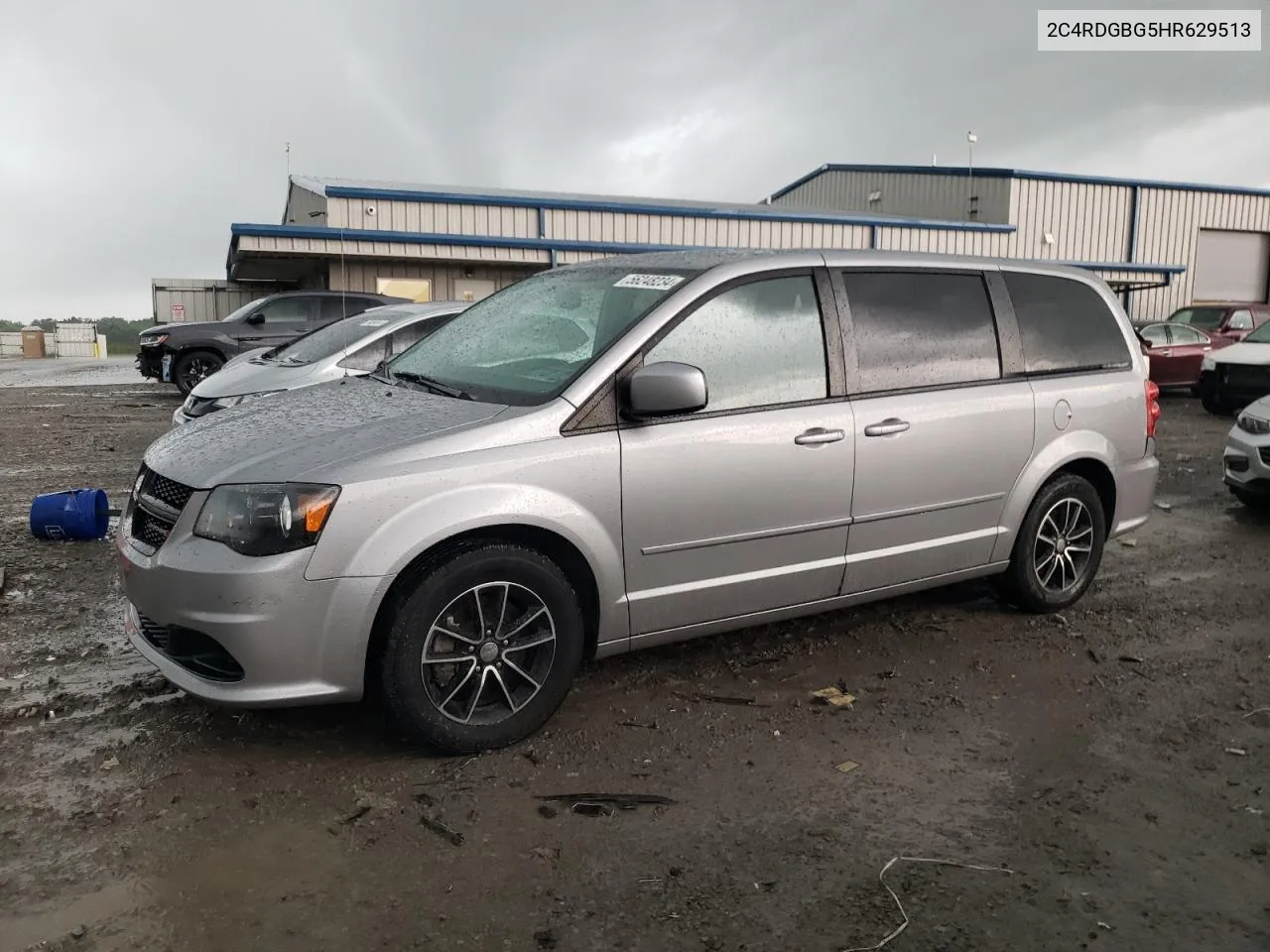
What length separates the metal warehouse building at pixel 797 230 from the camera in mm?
21281

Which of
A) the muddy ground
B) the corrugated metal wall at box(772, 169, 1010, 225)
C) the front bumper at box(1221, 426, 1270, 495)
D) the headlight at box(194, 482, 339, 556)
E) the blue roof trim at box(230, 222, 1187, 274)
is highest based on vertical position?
the corrugated metal wall at box(772, 169, 1010, 225)

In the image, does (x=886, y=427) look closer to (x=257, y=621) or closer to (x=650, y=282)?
(x=650, y=282)

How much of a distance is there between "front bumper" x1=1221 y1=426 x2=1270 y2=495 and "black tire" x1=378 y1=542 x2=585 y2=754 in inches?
255

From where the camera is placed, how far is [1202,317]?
20.2 m

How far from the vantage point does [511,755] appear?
144 inches

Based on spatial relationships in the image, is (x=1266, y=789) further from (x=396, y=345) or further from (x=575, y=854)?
(x=396, y=345)

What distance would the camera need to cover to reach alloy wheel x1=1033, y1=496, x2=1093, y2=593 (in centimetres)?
520

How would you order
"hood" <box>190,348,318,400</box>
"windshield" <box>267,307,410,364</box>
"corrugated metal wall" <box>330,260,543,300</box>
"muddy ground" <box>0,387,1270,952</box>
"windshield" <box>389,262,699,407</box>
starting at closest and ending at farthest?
"muddy ground" <box>0,387,1270,952</box> < "windshield" <box>389,262,699,407</box> < "hood" <box>190,348,318,400</box> < "windshield" <box>267,307,410,364</box> < "corrugated metal wall" <box>330,260,543,300</box>

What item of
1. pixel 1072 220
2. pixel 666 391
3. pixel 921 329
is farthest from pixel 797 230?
pixel 666 391

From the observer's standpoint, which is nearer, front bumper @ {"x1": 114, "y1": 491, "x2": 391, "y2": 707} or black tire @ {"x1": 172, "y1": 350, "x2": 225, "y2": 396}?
front bumper @ {"x1": 114, "y1": 491, "x2": 391, "y2": 707}

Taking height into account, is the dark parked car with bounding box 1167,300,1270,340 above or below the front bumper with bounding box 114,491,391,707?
above

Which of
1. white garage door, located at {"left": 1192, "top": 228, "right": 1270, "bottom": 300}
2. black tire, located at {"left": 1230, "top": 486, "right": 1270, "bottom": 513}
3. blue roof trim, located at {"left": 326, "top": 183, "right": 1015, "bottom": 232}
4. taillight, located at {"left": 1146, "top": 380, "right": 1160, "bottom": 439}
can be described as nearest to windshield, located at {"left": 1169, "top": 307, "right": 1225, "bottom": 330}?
blue roof trim, located at {"left": 326, "top": 183, "right": 1015, "bottom": 232}

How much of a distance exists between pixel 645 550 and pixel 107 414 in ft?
42.4

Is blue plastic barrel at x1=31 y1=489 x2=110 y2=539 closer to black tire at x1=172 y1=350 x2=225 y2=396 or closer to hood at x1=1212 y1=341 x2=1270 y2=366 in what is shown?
black tire at x1=172 y1=350 x2=225 y2=396
